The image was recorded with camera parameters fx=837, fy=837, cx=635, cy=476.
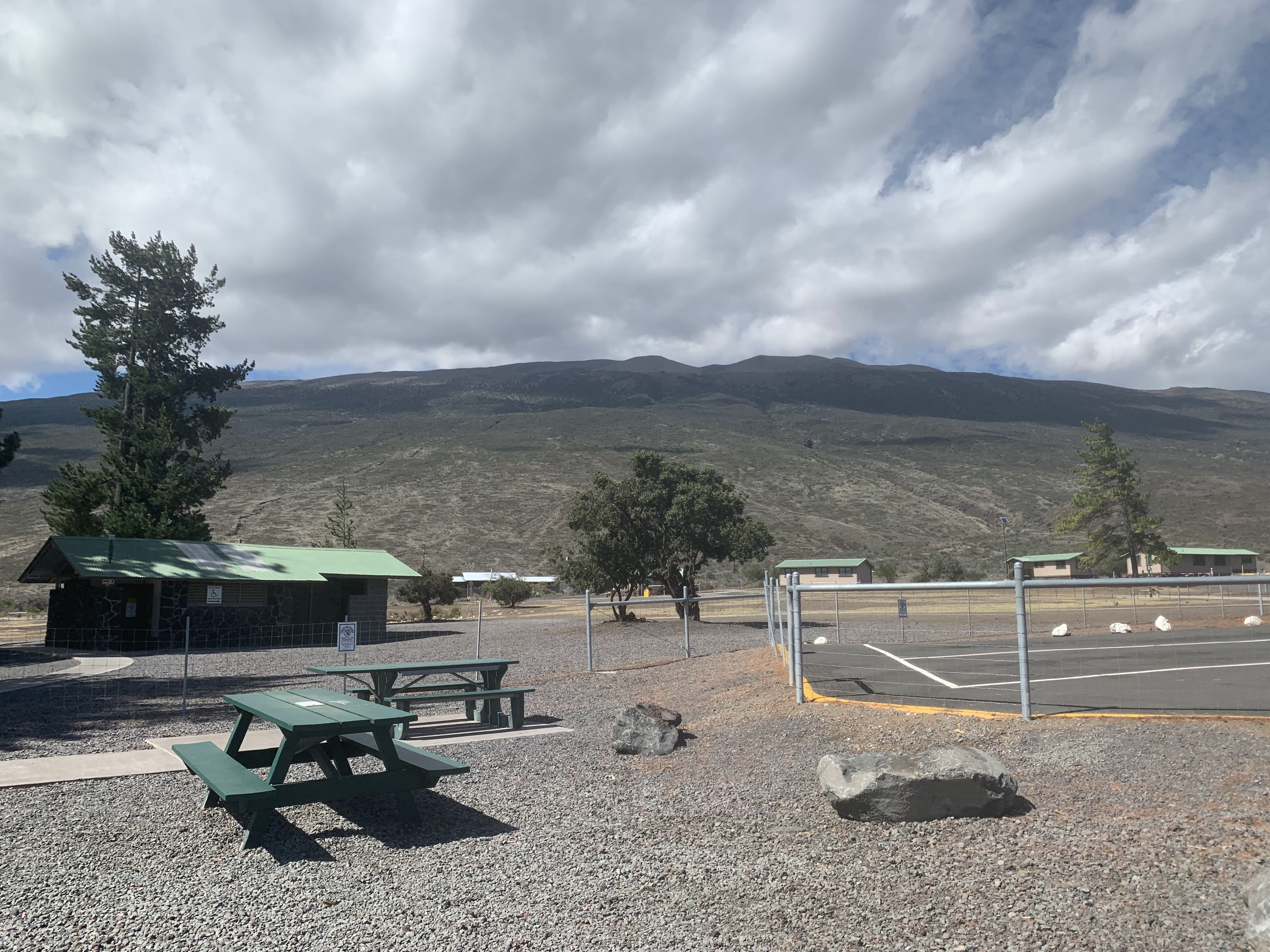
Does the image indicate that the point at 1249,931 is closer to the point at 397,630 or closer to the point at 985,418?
the point at 397,630

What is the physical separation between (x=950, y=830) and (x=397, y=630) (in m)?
27.4

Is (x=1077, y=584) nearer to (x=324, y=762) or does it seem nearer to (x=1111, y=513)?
(x=324, y=762)

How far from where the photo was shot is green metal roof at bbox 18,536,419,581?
24078mm

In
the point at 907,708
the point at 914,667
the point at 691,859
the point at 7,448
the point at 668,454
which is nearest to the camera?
the point at 691,859


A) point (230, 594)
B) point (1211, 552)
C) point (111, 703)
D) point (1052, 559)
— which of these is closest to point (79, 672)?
point (111, 703)

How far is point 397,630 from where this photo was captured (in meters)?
30.0

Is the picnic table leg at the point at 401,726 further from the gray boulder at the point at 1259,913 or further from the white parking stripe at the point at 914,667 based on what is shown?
the gray boulder at the point at 1259,913

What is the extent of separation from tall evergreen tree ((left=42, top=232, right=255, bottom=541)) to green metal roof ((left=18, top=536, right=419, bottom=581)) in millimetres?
4108

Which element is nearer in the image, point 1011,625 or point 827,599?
point 1011,625

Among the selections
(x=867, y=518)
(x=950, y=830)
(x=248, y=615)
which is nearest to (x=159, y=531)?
(x=248, y=615)

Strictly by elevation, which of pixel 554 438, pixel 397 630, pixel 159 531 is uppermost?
pixel 554 438

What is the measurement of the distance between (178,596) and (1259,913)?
2698cm

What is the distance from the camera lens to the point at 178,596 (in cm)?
2489

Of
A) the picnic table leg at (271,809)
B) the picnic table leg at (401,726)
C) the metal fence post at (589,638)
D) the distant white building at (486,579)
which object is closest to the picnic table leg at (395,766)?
the picnic table leg at (271,809)
